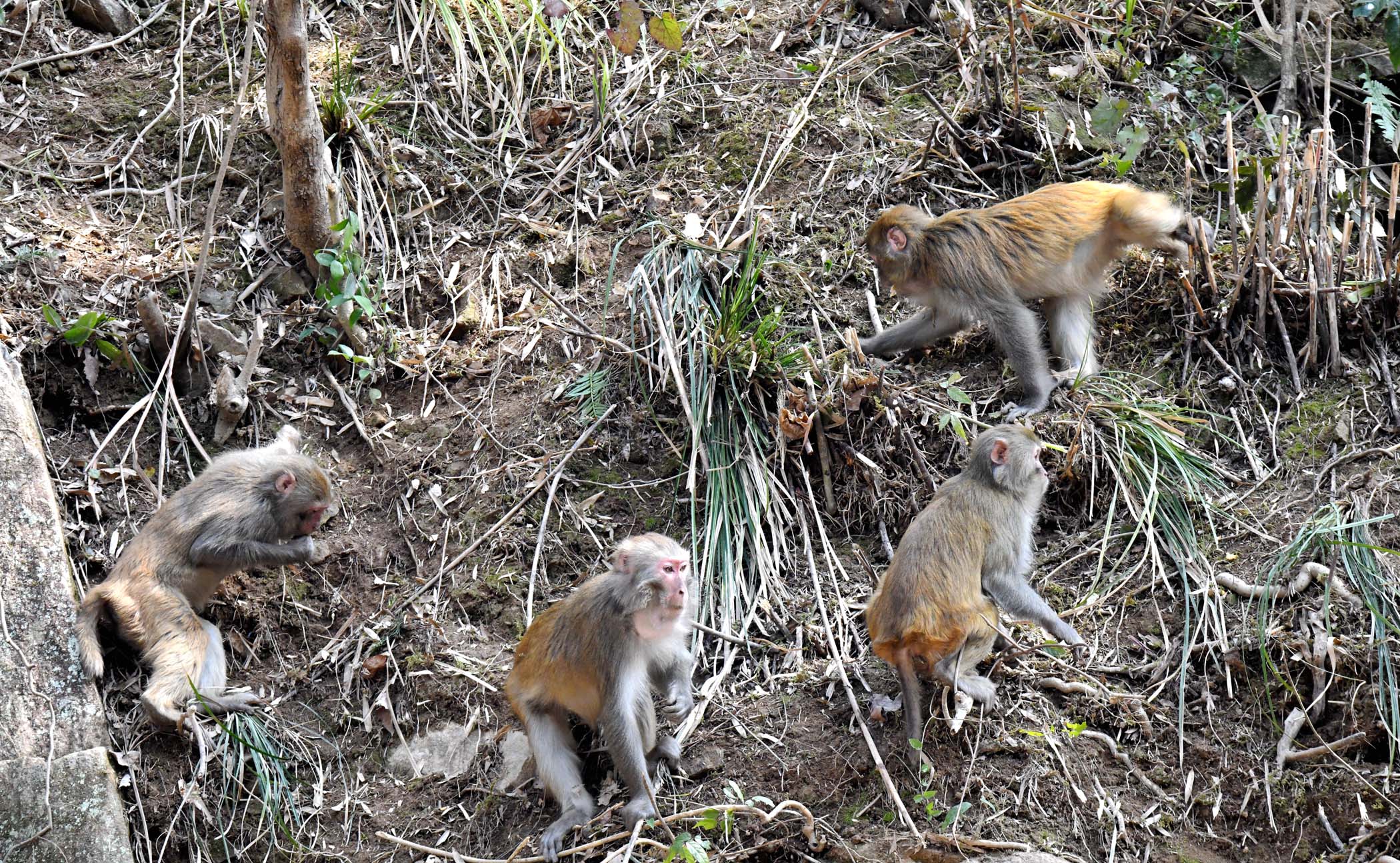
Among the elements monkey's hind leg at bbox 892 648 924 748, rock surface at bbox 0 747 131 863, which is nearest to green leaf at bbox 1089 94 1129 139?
monkey's hind leg at bbox 892 648 924 748

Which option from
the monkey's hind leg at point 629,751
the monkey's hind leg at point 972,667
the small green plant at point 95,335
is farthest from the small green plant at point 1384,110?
the small green plant at point 95,335

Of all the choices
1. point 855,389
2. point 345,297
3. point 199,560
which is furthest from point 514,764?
point 345,297

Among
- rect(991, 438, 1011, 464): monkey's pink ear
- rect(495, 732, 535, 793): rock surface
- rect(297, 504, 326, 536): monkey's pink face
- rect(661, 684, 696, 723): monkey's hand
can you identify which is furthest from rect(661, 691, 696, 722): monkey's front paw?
rect(297, 504, 326, 536): monkey's pink face

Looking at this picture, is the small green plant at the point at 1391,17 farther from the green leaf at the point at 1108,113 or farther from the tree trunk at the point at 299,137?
the tree trunk at the point at 299,137

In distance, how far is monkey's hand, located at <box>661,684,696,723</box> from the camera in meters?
4.98

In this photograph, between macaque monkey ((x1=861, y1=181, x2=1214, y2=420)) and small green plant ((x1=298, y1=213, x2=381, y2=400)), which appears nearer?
macaque monkey ((x1=861, y1=181, x2=1214, y2=420))

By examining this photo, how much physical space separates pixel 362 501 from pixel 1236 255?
4482 mm

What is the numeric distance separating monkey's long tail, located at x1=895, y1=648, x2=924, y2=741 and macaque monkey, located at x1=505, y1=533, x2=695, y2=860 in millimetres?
827

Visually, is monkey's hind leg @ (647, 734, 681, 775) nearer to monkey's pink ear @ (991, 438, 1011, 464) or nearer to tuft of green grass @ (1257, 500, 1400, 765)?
monkey's pink ear @ (991, 438, 1011, 464)

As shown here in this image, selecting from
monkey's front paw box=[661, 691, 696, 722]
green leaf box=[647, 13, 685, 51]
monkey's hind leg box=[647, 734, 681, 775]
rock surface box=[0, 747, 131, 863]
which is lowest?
monkey's hind leg box=[647, 734, 681, 775]

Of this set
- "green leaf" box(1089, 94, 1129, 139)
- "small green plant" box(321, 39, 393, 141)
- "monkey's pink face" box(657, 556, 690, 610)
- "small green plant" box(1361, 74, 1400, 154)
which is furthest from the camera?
"small green plant" box(321, 39, 393, 141)

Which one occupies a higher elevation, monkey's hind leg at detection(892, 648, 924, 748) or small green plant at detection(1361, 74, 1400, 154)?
small green plant at detection(1361, 74, 1400, 154)

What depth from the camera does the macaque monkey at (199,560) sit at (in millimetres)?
5211

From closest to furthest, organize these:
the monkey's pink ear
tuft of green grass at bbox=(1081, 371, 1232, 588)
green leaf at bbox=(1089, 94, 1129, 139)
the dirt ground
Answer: the dirt ground < the monkey's pink ear < tuft of green grass at bbox=(1081, 371, 1232, 588) < green leaf at bbox=(1089, 94, 1129, 139)
